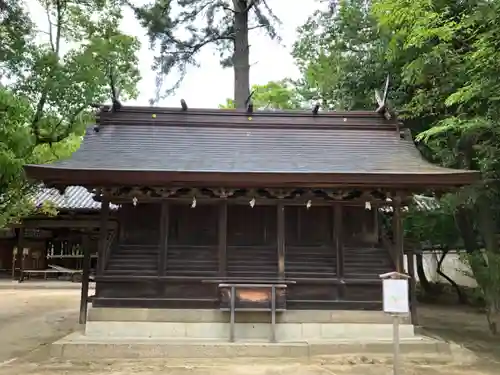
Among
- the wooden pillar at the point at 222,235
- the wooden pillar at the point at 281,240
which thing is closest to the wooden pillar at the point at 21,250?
the wooden pillar at the point at 222,235

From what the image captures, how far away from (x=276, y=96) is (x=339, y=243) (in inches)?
798

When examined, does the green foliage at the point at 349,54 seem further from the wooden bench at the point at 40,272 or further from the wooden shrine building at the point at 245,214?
the wooden bench at the point at 40,272

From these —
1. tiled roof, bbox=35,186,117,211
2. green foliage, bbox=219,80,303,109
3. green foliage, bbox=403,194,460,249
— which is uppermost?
green foliage, bbox=219,80,303,109

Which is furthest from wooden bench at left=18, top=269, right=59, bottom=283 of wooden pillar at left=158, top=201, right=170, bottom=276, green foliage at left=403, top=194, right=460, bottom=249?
green foliage at left=403, top=194, right=460, bottom=249

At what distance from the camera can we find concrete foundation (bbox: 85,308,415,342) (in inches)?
332

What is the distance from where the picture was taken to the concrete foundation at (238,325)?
332 inches

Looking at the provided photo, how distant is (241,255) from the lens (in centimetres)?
906

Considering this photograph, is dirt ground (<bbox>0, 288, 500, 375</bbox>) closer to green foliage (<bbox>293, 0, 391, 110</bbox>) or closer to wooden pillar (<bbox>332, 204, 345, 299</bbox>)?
wooden pillar (<bbox>332, 204, 345, 299</bbox>)

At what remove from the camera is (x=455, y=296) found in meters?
18.5

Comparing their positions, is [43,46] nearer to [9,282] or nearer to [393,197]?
[393,197]

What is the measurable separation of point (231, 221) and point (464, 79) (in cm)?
557

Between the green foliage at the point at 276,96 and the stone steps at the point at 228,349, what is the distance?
19.3m

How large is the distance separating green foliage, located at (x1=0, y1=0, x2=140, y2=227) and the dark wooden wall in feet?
9.09

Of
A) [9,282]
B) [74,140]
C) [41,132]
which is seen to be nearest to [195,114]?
[41,132]
